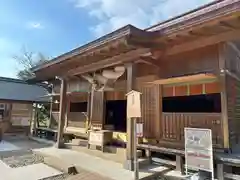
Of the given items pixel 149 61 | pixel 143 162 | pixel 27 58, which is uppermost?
pixel 27 58

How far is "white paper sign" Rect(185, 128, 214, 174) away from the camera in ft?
13.7

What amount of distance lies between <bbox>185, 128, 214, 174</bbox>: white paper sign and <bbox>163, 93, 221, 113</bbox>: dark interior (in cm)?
171

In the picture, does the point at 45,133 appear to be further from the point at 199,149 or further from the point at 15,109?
the point at 199,149

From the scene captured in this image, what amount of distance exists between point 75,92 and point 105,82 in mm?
3176

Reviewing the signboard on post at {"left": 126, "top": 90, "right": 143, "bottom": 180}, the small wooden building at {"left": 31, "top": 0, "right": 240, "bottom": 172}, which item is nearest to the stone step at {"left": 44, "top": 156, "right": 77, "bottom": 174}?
the small wooden building at {"left": 31, "top": 0, "right": 240, "bottom": 172}

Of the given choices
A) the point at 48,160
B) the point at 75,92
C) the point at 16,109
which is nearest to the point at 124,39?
the point at 48,160

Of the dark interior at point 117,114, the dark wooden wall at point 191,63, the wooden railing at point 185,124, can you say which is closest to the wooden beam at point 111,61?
the dark wooden wall at point 191,63

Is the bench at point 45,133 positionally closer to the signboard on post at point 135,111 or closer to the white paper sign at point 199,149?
the signboard on post at point 135,111

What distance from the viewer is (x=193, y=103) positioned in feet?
20.7

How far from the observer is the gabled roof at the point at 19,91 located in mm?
14695

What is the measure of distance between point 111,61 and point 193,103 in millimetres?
2764

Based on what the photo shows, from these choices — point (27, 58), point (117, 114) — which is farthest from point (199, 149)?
point (27, 58)

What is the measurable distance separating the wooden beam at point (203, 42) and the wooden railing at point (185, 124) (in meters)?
1.72

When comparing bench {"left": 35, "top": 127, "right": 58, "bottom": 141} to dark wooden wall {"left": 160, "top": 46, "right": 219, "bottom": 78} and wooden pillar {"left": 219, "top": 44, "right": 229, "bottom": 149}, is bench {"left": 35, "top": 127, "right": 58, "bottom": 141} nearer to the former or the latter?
dark wooden wall {"left": 160, "top": 46, "right": 219, "bottom": 78}
